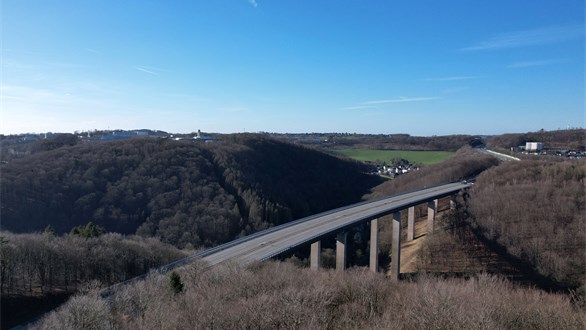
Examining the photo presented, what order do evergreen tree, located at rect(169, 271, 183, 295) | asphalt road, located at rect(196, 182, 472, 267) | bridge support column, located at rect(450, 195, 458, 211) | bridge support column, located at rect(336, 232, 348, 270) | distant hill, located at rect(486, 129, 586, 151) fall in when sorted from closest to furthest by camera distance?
evergreen tree, located at rect(169, 271, 183, 295)
asphalt road, located at rect(196, 182, 472, 267)
bridge support column, located at rect(336, 232, 348, 270)
bridge support column, located at rect(450, 195, 458, 211)
distant hill, located at rect(486, 129, 586, 151)

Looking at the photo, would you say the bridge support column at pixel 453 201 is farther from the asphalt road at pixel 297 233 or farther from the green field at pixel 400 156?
the green field at pixel 400 156

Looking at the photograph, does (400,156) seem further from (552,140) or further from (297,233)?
(297,233)

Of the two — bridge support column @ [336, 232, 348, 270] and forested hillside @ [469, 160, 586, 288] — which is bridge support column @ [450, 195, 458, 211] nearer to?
forested hillside @ [469, 160, 586, 288]

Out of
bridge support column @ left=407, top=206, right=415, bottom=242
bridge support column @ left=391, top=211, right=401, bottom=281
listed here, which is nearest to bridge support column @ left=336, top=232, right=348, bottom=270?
bridge support column @ left=391, top=211, right=401, bottom=281


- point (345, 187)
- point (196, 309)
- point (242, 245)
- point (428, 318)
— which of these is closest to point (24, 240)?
point (242, 245)

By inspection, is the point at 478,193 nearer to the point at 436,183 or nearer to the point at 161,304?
the point at 436,183
